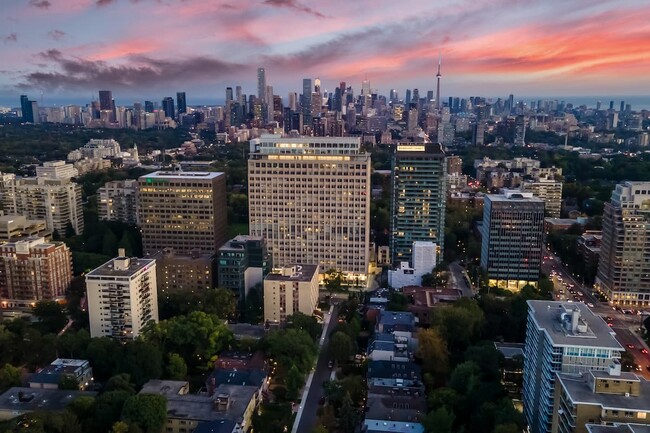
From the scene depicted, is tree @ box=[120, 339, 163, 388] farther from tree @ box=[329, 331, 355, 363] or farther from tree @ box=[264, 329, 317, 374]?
tree @ box=[329, 331, 355, 363]

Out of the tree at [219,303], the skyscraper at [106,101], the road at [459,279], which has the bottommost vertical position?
the road at [459,279]

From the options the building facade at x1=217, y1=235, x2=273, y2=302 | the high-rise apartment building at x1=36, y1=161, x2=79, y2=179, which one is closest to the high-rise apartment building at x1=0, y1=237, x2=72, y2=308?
the building facade at x1=217, y1=235, x2=273, y2=302

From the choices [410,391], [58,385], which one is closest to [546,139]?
[410,391]

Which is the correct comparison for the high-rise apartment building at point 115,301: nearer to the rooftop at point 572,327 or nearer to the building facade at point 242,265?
the building facade at point 242,265

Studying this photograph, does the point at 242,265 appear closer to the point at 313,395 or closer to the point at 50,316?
the point at 50,316

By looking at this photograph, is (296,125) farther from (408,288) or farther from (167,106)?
(408,288)

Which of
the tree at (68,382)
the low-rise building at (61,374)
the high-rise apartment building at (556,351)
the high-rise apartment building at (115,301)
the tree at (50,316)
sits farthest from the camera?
the tree at (50,316)

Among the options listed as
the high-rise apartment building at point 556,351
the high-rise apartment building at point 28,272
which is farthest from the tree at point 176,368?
the high-rise apartment building at point 556,351
